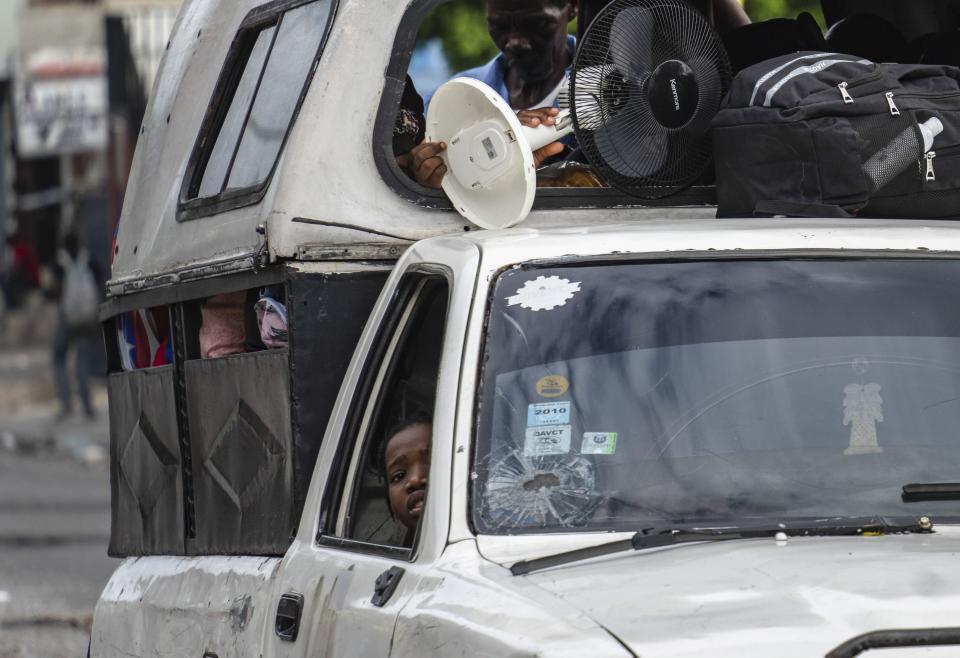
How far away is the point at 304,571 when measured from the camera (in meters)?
3.93

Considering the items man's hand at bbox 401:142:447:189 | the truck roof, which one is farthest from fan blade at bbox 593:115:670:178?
the truck roof

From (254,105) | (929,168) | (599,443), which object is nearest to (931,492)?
(599,443)

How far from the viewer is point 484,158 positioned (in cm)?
442

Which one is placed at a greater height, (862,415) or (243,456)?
(862,415)

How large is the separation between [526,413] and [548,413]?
4 cm

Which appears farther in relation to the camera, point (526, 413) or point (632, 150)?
point (632, 150)

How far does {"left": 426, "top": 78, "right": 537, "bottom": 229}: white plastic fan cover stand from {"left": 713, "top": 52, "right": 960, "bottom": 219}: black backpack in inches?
19.0

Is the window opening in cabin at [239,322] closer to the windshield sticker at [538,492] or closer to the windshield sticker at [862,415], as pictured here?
the windshield sticker at [538,492]

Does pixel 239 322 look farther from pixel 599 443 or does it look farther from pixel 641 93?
pixel 599 443

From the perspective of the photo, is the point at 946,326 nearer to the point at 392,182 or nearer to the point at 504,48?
the point at 392,182

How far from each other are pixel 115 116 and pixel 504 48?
23.2 m

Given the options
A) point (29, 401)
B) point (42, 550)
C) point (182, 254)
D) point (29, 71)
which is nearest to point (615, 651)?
point (182, 254)

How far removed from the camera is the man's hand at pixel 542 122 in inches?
193

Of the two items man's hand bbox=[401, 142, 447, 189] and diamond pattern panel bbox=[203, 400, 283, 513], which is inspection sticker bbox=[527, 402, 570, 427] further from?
man's hand bbox=[401, 142, 447, 189]
